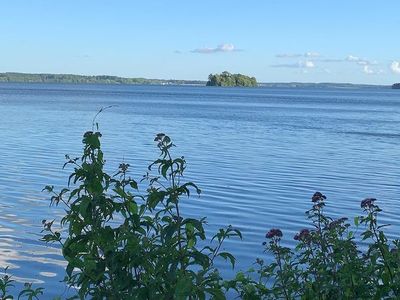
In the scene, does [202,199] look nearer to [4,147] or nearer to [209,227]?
[209,227]

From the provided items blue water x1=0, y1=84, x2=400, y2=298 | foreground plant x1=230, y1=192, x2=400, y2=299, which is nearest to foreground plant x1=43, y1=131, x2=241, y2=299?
foreground plant x1=230, y1=192, x2=400, y2=299

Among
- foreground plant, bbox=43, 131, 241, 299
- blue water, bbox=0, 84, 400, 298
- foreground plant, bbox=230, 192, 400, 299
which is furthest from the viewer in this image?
blue water, bbox=0, 84, 400, 298

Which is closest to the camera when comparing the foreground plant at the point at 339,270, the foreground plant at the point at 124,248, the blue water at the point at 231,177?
the foreground plant at the point at 124,248

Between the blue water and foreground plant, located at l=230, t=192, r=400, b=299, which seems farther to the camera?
the blue water

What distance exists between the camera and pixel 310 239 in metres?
5.86

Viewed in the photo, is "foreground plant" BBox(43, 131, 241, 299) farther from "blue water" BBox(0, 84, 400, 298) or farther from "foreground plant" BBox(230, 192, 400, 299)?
"blue water" BBox(0, 84, 400, 298)

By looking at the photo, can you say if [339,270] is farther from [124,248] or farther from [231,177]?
[231,177]

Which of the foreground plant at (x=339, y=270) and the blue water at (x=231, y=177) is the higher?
the foreground plant at (x=339, y=270)

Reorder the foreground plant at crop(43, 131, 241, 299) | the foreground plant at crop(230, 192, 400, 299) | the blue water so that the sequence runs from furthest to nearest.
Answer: the blue water → the foreground plant at crop(230, 192, 400, 299) → the foreground plant at crop(43, 131, 241, 299)

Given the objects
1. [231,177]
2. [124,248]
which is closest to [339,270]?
[124,248]

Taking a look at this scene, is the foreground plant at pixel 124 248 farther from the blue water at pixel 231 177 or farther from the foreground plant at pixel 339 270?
the blue water at pixel 231 177

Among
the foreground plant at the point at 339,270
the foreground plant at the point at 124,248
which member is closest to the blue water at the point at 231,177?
the foreground plant at the point at 339,270

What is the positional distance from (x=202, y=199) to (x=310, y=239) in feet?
40.7

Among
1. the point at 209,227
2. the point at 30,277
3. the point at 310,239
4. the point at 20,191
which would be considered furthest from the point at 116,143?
the point at 310,239
